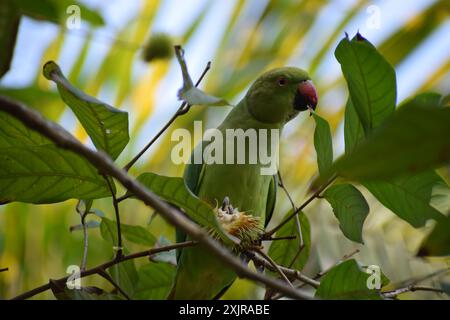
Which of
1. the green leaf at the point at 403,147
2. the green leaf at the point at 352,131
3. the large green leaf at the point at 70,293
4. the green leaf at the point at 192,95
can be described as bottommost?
the large green leaf at the point at 70,293

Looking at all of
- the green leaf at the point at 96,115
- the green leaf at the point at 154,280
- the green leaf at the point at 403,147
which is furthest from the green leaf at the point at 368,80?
the green leaf at the point at 154,280

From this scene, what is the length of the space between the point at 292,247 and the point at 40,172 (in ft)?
1.89

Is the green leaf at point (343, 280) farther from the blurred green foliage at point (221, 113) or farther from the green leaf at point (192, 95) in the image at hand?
the blurred green foliage at point (221, 113)

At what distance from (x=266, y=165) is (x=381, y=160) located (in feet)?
4.10

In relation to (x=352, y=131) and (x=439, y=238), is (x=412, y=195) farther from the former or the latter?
(x=439, y=238)

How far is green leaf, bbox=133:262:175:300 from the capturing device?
4.04ft

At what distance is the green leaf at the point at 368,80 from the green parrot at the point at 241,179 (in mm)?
627

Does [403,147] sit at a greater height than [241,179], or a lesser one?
lesser

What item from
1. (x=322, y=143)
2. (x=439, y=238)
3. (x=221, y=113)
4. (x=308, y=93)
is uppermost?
(x=221, y=113)

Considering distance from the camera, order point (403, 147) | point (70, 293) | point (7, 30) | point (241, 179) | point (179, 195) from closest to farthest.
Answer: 1. point (403, 147)
2. point (7, 30)
3. point (179, 195)
4. point (70, 293)
5. point (241, 179)

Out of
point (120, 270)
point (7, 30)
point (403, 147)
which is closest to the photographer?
point (403, 147)

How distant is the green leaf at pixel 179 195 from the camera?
0.82 meters

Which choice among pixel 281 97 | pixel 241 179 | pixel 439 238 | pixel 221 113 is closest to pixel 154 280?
pixel 241 179

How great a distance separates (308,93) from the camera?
173 cm
